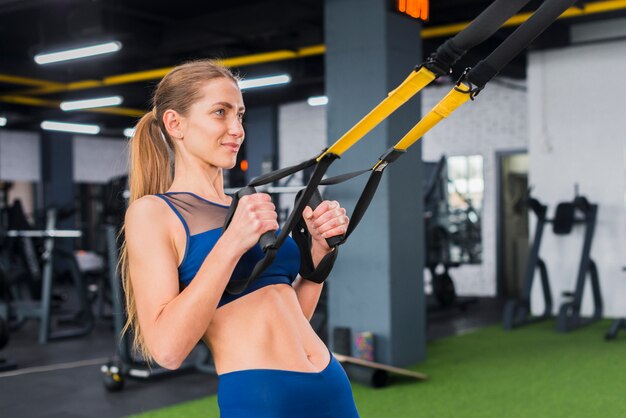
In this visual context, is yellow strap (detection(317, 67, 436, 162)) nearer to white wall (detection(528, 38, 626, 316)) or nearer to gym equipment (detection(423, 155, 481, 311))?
gym equipment (detection(423, 155, 481, 311))

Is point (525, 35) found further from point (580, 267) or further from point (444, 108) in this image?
point (580, 267)

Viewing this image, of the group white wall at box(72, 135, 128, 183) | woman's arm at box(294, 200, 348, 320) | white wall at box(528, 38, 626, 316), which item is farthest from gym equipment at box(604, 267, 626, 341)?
white wall at box(72, 135, 128, 183)

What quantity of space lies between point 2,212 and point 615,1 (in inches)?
420

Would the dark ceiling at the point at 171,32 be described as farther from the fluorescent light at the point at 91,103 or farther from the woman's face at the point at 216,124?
the woman's face at the point at 216,124

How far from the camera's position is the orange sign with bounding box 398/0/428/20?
5.02 m

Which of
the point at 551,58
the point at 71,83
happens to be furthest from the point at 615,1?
the point at 71,83

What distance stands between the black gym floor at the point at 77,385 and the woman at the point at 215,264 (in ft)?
11.5

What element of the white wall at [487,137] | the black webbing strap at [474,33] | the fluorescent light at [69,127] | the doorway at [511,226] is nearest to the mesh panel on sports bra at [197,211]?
the black webbing strap at [474,33]

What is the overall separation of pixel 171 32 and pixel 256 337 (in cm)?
827

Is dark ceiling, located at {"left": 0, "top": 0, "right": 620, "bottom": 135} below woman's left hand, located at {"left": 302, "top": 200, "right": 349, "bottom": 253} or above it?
above

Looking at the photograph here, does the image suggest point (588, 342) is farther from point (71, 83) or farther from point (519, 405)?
point (71, 83)

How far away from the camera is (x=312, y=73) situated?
10141 millimetres

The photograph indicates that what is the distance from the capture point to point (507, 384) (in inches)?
194

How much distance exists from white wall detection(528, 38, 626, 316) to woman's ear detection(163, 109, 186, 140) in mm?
7505
